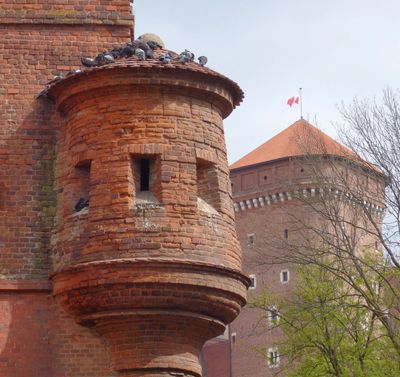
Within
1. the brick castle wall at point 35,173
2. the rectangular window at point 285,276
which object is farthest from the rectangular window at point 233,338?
the brick castle wall at point 35,173

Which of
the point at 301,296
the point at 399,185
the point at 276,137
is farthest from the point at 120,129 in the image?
the point at 276,137

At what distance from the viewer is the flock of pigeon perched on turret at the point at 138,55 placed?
41.8ft

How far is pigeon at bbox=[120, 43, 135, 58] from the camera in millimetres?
12852

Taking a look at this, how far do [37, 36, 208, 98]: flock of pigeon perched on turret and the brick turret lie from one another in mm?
139

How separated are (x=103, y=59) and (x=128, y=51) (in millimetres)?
302

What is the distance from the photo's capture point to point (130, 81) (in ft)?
41.0

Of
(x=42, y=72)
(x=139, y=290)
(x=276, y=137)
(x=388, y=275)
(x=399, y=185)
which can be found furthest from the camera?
(x=276, y=137)

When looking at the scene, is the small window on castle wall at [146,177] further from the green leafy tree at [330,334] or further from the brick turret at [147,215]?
the green leafy tree at [330,334]

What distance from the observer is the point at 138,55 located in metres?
12.7

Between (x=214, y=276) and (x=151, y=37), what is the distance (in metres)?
3.06

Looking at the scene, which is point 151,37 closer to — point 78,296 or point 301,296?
point 78,296

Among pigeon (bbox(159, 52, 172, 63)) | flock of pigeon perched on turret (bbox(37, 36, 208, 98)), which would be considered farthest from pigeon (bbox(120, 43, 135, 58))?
pigeon (bbox(159, 52, 172, 63))

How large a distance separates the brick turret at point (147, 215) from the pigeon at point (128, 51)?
242mm

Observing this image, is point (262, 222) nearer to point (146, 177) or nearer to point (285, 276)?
point (285, 276)
